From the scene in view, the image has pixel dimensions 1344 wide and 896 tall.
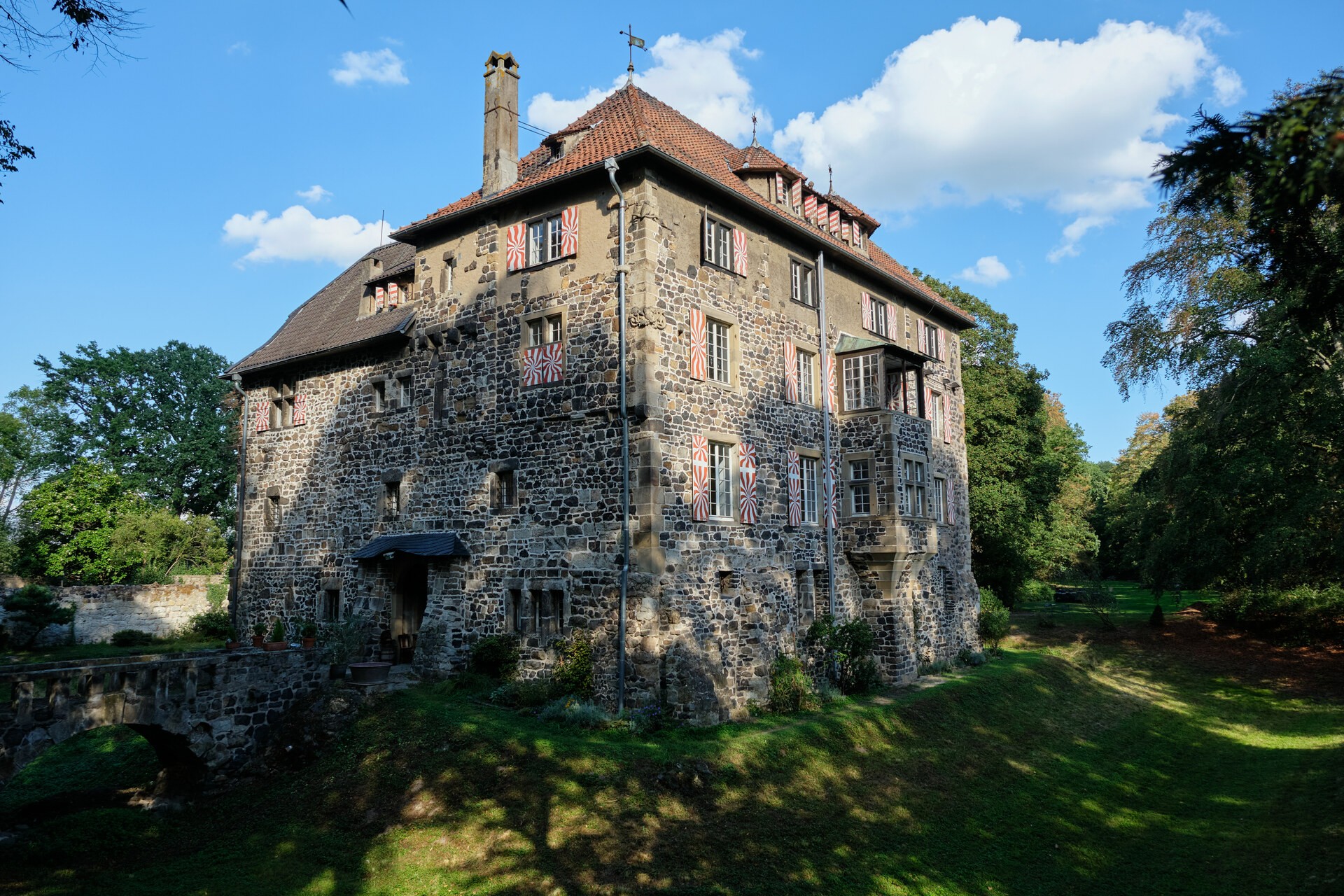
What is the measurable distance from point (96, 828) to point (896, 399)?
63.8ft

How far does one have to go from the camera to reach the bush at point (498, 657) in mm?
17484

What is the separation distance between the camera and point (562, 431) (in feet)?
57.5

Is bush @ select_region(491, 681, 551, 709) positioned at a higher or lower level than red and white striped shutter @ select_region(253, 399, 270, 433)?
lower

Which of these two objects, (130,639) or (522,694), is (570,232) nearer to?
(522,694)

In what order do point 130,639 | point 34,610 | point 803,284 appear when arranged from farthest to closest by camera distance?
point 130,639, point 34,610, point 803,284

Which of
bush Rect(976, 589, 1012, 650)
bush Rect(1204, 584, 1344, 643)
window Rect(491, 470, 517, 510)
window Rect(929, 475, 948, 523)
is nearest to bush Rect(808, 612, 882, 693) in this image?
window Rect(929, 475, 948, 523)

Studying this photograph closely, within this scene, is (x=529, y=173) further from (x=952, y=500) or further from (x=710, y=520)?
(x=952, y=500)

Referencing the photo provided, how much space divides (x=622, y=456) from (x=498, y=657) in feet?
17.5

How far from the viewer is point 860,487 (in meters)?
21.6

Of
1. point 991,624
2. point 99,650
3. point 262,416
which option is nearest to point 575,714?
point 262,416

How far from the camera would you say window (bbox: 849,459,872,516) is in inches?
841

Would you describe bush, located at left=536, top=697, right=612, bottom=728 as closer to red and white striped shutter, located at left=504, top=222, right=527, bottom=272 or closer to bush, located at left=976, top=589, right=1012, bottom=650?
red and white striped shutter, located at left=504, top=222, right=527, bottom=272

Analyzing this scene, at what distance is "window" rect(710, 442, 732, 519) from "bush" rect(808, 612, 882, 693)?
4.30m

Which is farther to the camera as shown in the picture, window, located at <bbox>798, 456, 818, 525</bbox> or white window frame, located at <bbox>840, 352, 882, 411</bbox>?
white window frame, located at <bbox>840, 352, 882, 411</bbox>
